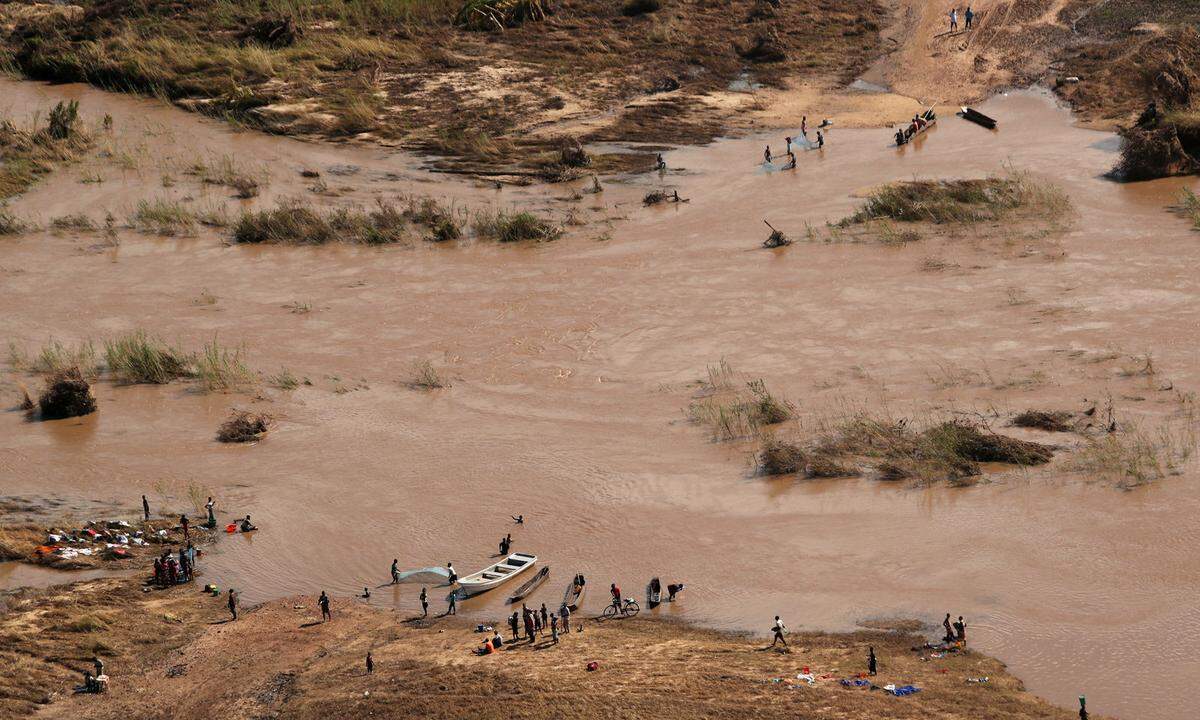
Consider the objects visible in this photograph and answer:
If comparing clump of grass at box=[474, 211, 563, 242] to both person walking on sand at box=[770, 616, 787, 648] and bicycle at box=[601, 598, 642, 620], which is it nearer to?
bicycle at box=[601, 598, 642, 620]

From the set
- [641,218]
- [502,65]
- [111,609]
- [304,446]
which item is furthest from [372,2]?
[111,609]

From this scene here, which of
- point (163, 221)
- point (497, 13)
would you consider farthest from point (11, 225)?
point (497, 13)

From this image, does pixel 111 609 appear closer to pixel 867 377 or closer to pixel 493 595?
pixel 493 595

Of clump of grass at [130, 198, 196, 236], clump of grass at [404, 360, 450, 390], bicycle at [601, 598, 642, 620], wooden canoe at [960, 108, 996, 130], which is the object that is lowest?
bicycle at [601, 598, 642, 620]

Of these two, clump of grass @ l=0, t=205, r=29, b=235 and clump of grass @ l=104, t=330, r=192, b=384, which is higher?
clump of grass @ l=0, t=205, r=29, b=235

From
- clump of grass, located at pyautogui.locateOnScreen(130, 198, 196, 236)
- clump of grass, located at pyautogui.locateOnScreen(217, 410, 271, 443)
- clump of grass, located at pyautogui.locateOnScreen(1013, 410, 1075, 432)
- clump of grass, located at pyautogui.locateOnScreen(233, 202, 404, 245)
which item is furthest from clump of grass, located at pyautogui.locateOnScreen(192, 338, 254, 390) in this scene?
clump of grass, located at pyautogui.locateOnScreen(1013, 410, 1075, 432)

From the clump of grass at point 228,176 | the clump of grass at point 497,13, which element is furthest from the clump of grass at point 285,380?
the clump of grass at point 497,13
